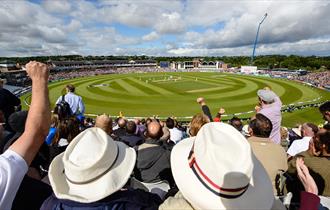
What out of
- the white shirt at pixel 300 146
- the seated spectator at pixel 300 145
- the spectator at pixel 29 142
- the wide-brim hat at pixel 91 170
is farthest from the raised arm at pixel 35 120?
the white shirt at pixel 300 146

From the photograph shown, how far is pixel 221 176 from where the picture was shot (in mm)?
1704

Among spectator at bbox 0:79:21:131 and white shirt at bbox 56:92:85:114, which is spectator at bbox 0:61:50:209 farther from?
white shirt at bbox 56:92:85:114

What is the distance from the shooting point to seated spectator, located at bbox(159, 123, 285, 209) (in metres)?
1.71

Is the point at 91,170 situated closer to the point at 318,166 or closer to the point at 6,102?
the point at 318,166

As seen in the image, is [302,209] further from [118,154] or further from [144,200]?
[118,154]

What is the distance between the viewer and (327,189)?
3.02 m

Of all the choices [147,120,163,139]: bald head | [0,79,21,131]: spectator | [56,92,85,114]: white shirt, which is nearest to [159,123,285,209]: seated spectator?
[147,120,163,139]: bald head

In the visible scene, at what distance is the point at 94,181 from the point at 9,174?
25.9 inches

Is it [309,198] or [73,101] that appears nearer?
[309,198]

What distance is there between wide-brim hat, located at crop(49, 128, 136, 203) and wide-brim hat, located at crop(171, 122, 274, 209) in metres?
0.59

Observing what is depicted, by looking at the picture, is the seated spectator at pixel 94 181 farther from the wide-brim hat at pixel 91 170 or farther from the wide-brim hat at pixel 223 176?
the wide-brim hat at pixel 223 176

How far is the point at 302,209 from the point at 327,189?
3.94ft

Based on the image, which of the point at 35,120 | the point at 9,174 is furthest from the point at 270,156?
the point at 9,174

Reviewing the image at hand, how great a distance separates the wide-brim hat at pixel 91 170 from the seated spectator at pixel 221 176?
1.73 feet
